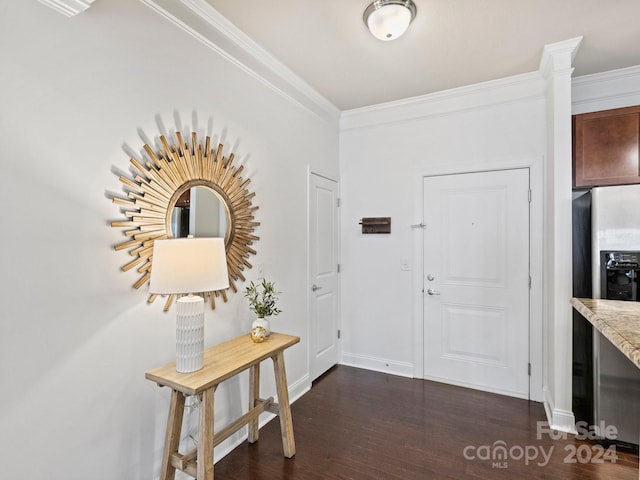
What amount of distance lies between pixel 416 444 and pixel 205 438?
1.44 metres

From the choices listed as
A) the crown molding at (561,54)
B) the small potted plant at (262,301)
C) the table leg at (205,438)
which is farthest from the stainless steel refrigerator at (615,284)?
the table leg at (205,438)

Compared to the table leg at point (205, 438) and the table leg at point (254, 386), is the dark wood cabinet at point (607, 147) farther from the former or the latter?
the table leg at point (205, 438)

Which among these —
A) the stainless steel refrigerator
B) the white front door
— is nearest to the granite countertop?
the stainless steel refrigerator

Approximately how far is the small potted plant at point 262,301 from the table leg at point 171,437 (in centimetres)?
59

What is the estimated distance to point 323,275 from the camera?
3.34m

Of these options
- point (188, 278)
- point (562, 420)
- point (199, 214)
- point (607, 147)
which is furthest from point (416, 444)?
point (607, 147)

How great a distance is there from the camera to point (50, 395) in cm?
131

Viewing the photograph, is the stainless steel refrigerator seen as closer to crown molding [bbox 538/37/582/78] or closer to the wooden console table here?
crown molding [bbox 538/37/582/78]

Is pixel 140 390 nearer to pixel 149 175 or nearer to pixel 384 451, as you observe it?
pixel 149 175

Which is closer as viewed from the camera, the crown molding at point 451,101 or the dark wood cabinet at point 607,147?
the dark wood cabinet at point 607,147

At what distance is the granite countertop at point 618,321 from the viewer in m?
1.12

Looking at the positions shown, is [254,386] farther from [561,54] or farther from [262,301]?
[561,54]

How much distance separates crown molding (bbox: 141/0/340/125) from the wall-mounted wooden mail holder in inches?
49.0

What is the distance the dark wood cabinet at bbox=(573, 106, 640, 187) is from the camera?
2404mm
